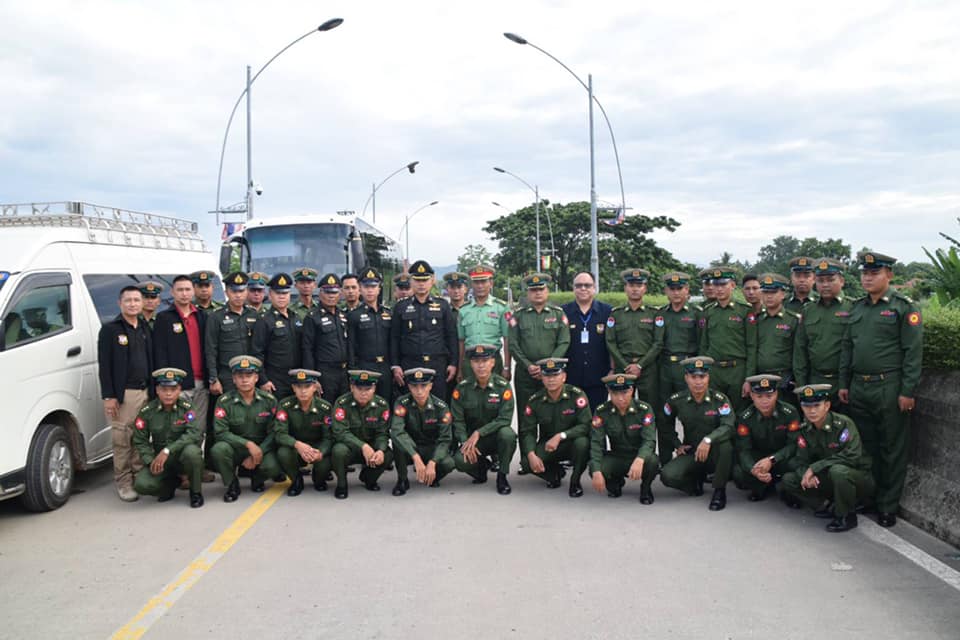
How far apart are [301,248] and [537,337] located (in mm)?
8091

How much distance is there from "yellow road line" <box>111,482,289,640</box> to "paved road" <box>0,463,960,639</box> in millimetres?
39

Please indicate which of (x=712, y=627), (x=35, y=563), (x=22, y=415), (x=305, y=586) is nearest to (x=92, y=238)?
(x=22, y=415)

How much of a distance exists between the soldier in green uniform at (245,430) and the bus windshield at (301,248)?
7.58 meters

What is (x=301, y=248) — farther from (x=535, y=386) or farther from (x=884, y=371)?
(x=884, y=371)

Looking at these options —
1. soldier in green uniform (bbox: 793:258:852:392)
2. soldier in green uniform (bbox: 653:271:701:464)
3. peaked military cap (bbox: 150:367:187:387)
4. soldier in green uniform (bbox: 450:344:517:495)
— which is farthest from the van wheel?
soldier in green uniform (bbox: 793:258:852:392)

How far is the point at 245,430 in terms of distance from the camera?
6672 mm

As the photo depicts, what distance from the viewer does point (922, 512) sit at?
5.23 metres

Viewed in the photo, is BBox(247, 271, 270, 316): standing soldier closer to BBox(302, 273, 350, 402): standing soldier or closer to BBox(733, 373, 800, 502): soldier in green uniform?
BBox(302, 273, 350, 402): standing soldier

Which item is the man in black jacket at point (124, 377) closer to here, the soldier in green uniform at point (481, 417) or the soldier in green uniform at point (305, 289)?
the soldier in green uniform at point (305, 289)

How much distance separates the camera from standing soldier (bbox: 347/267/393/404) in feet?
25.2

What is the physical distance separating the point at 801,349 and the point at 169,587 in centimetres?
491

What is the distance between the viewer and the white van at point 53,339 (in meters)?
5.52

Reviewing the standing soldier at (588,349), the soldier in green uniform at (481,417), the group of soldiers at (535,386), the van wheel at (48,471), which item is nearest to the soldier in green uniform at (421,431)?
the group of soldiers at (535,386)

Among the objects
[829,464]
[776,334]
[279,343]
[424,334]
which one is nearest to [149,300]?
[279,343]
